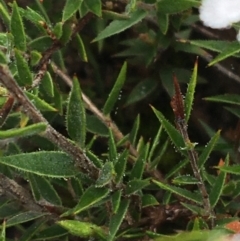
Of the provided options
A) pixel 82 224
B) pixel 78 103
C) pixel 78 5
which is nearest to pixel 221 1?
pixel 78 5

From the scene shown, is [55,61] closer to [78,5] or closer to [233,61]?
[78,5]

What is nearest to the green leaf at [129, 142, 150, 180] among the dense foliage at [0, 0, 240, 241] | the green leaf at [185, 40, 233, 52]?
the dense foliage at [0, 0, 240, 241]

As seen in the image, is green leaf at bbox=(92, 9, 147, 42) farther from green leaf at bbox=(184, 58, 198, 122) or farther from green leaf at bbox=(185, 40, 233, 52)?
green leaf at bbox=(184, 58, 198, 122)

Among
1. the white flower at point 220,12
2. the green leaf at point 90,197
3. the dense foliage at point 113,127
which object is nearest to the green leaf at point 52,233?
the dense foliage at point 113,127

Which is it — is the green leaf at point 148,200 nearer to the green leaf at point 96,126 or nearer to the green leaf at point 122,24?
the green leaf at point 96,126

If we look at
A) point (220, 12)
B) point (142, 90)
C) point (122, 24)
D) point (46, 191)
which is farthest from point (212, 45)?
point (46, 191)

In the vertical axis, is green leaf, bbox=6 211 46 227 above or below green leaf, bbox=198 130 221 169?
below

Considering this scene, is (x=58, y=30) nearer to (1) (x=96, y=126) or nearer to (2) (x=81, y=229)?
(1) (x=96, y=126)
